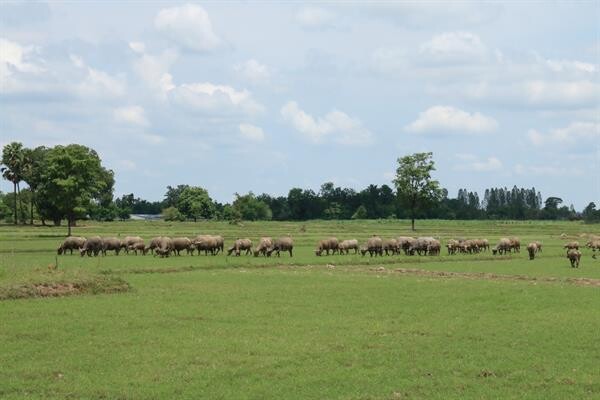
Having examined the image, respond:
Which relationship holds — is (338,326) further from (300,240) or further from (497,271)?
(300,240)

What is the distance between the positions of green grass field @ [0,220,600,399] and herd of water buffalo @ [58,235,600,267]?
21668 mm

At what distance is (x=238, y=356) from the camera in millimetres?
17578

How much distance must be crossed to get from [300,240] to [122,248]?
24.3m

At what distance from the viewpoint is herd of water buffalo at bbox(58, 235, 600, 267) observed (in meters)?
57.9

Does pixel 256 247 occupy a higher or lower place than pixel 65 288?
higher

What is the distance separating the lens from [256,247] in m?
60.9

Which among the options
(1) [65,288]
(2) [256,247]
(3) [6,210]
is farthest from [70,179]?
(3) [6,210]

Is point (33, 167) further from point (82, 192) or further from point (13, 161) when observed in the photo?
point (82, 192)

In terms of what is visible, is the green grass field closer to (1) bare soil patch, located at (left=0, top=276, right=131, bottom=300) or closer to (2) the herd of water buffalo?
(1) bare soil patch, located at (left=0, top=276, right=131, bottom=300)

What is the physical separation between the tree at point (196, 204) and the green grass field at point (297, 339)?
494ft

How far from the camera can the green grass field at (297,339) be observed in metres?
15.0

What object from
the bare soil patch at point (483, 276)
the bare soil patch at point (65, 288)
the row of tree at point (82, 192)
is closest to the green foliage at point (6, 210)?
the row of tree at point (82, 192)

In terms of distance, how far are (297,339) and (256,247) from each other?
4129 centimetres

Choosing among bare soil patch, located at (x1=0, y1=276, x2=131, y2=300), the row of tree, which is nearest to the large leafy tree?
the row of tree
